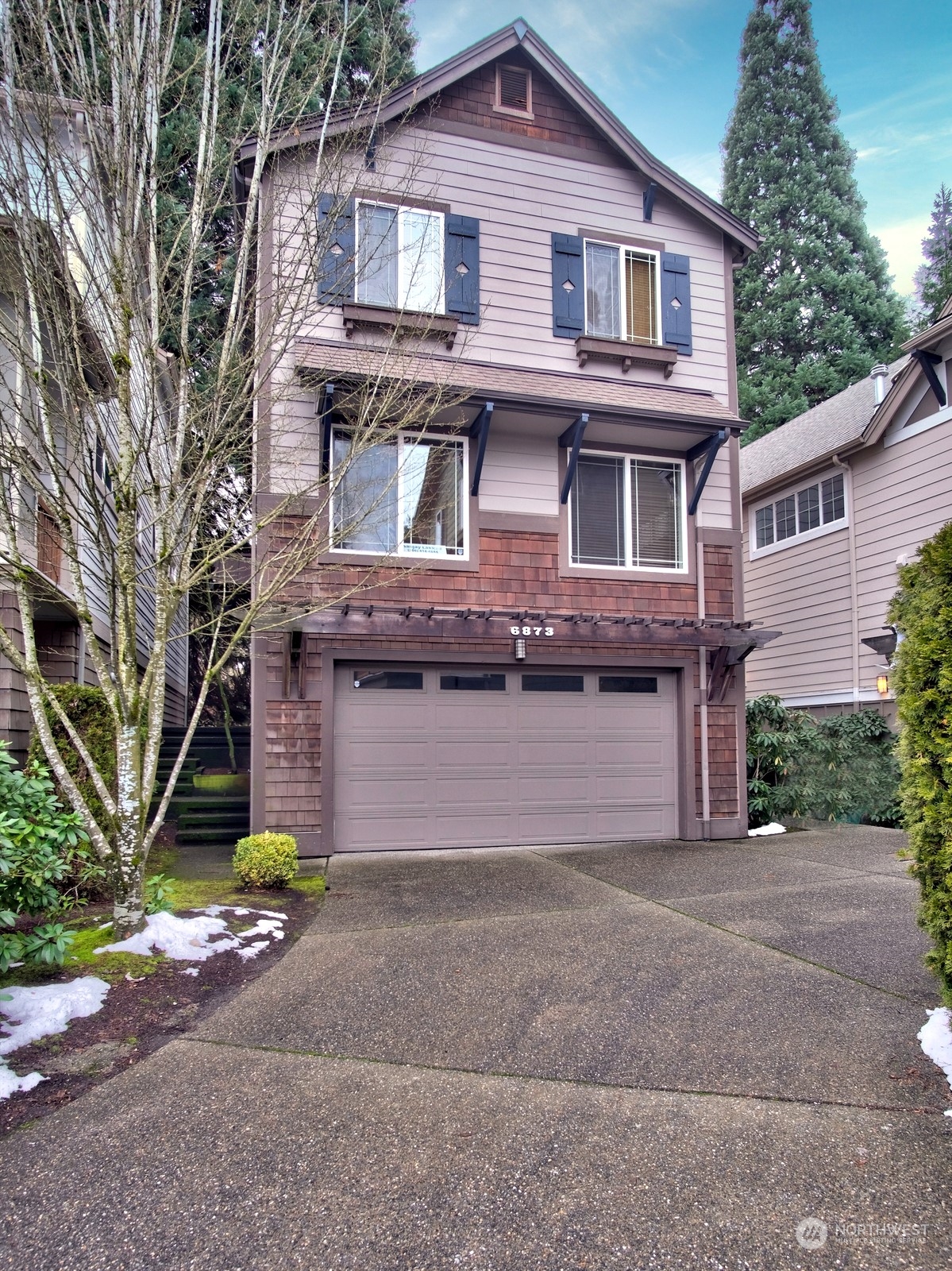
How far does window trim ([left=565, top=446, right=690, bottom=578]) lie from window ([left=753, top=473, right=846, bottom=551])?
4.40 m

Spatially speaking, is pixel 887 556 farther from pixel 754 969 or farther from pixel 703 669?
pixel 754 969

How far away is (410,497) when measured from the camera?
29.7 feet

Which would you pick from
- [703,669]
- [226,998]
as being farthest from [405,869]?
[703,669]

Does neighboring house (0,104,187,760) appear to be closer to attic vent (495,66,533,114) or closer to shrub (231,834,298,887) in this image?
shrub (231,834,298,887)

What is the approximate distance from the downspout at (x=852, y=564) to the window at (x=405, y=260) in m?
7.20

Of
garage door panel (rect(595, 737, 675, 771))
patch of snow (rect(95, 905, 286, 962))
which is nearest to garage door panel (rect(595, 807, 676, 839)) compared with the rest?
garage door panel (rect(595, 737, 675, 771))

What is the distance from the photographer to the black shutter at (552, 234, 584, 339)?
9.78 meters

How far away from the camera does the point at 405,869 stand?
7852 millimetres

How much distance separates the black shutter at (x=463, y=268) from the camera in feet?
30.8

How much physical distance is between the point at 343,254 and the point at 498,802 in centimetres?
621

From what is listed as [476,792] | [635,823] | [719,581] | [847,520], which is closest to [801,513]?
[847,520]

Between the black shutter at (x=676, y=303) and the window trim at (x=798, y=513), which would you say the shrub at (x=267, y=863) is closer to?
the black shutter at (x=676, y=303)

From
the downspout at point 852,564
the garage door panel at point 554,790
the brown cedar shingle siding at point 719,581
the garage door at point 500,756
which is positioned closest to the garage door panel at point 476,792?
the garage door at point 500,756

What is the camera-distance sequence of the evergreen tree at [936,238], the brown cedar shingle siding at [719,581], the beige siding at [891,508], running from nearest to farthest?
the brown cedar shingle siding at [719,581] → the beige siding at [891,508] → the evergreen tree at [936,238]
